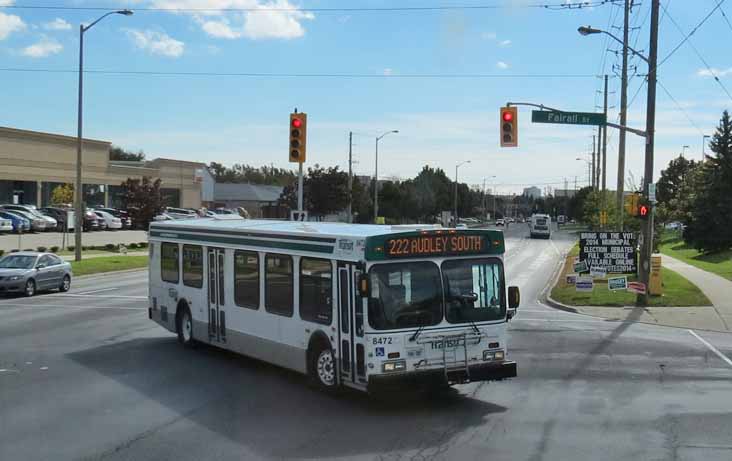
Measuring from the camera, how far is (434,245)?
11.7 meters

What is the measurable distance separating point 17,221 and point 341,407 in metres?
42.5

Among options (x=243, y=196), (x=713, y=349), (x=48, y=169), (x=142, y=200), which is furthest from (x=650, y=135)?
(x=243, y=196)

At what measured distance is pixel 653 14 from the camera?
2611 centimetres

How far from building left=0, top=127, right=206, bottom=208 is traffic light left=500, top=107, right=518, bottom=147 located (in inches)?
1831

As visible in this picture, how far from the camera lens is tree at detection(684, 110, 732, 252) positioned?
51406 mm

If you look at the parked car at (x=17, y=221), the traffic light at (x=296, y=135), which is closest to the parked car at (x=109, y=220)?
the parked car at (x=17, y=221)

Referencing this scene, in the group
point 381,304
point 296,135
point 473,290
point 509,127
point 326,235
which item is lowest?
point 381,304

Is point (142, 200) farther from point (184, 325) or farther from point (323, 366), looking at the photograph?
point (323, 366)

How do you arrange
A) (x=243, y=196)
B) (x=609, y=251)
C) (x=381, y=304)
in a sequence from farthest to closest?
1. (x=243, y=196)
2. (x=609, y=251)
3. (x=381, y=304)

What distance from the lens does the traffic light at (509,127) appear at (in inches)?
1040

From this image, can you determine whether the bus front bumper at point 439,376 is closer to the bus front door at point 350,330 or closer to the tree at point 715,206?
the bus front door at point 350,330

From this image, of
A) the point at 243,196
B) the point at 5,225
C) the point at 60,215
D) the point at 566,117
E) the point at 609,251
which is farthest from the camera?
the point at 243,196

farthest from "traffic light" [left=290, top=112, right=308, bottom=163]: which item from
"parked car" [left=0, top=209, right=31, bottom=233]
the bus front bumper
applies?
"parked car" [left=0, top=209, right=31, bottom=233]

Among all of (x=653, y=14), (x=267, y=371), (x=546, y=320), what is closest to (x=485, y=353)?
(x=267, y=371)
